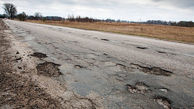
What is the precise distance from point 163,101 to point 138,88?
1.64 feet

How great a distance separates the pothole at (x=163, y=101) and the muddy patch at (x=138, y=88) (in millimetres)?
263

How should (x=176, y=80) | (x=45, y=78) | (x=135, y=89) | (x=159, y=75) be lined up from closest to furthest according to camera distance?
(x=135, y=89) < (x=45, y=78) < (x=176, y=80) < (x=159, y=75)

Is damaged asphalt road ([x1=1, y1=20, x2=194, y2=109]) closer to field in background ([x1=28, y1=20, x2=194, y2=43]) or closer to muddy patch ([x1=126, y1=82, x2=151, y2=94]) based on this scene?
muddy patch ([x1=126, y1=82, x2=151, y2=94])

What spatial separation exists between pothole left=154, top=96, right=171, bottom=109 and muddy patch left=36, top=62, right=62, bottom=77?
2044mm

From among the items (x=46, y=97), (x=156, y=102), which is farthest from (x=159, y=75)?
(x=46, y=97)

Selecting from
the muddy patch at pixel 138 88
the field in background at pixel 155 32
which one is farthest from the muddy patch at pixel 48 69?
the field in background at pixel 155 32

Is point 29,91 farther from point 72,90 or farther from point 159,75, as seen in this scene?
point 159,75

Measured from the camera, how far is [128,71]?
10.9 feet

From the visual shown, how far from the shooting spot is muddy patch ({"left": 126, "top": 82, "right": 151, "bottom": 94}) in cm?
236

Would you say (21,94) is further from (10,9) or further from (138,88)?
(10,9)

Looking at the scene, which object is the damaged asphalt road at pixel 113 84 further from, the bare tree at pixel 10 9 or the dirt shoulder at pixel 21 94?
the bare tree at pixel 10 9

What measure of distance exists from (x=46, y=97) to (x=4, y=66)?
1.99 meters

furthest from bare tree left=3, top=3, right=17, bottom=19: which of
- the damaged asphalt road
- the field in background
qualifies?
the damaged asphalt road

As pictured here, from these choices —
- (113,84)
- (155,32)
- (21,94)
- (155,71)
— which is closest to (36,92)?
(21,94)
